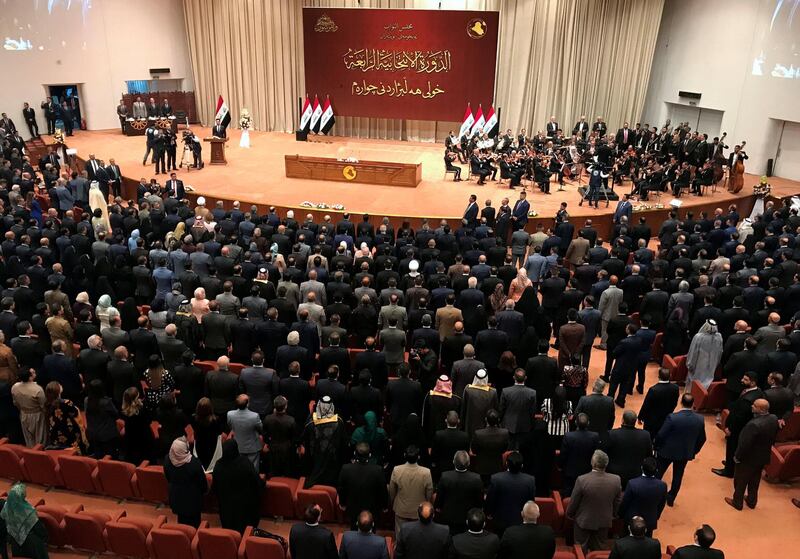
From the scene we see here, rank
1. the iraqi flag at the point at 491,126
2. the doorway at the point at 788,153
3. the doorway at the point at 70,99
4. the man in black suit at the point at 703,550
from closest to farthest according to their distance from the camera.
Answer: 1. the man in black suit at the point at 703,550
2. the doorway at the point at 788,153
3. the iraqi flag at the point at 491,126
4. the doorway at the point at 70,99

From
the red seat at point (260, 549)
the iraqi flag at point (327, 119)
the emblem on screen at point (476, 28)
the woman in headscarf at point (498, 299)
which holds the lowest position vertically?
the red seat at point (260, 549)

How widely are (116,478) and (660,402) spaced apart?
226 inches

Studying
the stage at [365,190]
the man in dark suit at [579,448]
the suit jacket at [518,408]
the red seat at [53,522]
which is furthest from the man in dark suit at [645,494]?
the stage at [365,190]

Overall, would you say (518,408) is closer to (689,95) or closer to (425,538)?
(425,538)

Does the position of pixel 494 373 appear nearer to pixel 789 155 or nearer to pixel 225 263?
pixel 225 263

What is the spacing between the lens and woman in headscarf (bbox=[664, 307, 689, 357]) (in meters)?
8.94

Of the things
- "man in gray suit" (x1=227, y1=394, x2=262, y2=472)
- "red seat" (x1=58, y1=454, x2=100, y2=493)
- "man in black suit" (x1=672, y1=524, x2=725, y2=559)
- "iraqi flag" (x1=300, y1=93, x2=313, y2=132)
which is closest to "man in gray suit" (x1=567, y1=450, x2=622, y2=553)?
"man in black suit" (x1=672, y1=524, x2=725, y2=559)

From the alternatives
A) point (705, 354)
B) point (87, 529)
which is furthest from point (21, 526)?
point (705, 354)

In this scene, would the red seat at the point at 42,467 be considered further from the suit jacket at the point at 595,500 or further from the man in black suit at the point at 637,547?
the man in black suit at the point at 637,547

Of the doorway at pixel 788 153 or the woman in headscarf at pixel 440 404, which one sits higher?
the doorway at pixel 788 153

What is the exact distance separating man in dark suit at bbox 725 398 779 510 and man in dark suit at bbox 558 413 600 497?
1662 millimetres

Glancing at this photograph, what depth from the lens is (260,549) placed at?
16.9 ft

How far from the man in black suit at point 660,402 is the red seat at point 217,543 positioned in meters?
4.30

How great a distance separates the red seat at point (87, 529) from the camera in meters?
5.42
